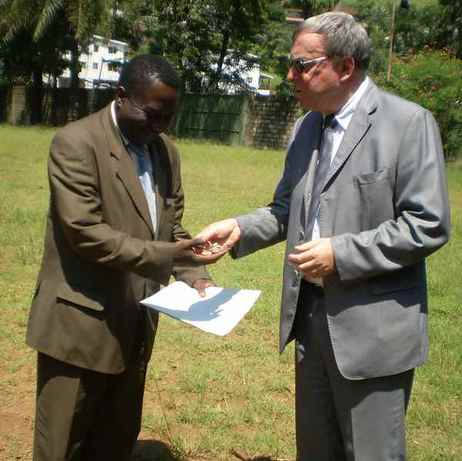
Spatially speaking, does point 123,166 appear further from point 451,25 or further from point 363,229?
point 451,25

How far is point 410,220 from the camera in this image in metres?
2.33

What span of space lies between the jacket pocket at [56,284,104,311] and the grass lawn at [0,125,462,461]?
4.87 ft

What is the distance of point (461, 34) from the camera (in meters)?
28.7

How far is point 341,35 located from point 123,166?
3.17 ft

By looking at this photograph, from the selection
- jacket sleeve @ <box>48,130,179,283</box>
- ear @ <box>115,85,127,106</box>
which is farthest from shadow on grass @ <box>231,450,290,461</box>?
ear @ <box>115,85,127,106</box>

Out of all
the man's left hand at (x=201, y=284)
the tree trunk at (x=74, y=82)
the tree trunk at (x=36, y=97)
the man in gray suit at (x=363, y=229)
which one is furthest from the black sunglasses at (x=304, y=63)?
the tree trunk at (x=36, y=97)

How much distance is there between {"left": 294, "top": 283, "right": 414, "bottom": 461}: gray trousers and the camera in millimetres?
2539

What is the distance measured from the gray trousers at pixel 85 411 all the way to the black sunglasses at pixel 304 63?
1.40m

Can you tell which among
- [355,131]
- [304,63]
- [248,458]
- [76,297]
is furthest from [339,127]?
[248,458]

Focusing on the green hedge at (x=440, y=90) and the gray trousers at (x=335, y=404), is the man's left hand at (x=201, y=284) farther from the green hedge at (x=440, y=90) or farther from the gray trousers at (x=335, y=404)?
the green hedge at (x=440, y=90)

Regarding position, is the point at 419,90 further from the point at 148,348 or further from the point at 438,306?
the point at 148,348

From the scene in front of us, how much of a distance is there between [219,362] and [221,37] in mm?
25891

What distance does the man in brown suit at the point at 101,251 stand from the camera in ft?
8.73

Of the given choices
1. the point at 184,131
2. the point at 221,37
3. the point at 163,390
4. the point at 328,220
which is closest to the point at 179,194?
the point at 328,220
